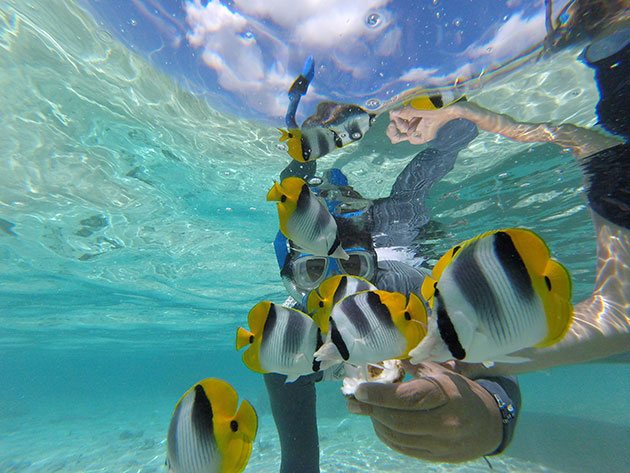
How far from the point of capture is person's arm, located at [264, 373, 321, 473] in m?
5.00

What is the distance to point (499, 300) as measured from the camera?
3.81 feet

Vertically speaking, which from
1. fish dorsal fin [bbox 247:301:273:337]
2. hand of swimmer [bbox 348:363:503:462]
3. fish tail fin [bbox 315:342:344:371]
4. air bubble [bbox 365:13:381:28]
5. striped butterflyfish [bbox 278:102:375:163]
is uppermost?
air bubble [bbox 365:13:381:28]

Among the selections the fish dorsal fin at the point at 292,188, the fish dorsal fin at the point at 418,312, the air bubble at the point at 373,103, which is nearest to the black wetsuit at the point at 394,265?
the fish dorsal fin at the point at 418,312

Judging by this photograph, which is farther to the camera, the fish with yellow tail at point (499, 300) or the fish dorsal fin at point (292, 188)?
the fish dorsal fin at point (292, 188)

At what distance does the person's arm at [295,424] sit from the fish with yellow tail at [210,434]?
3427 mm

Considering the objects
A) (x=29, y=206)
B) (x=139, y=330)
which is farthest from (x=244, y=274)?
(x=139, y=330)

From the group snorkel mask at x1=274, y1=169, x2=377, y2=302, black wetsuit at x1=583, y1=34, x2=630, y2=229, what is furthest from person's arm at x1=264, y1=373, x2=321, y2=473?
black wetsuit at x1=583, y1=34, x2=630, y2=229

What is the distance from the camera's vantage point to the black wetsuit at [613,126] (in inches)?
220

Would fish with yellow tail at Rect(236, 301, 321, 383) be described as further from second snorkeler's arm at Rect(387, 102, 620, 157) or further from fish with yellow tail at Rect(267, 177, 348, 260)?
second snorkeler's arm at Rect(387, 102, 620, 157)

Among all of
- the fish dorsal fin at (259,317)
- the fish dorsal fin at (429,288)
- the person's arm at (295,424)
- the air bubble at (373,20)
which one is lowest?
the person's arm at (295,424)

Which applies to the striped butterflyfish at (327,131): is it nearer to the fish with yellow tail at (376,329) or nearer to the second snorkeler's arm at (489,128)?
the second snorkeler's arm at (489,128)

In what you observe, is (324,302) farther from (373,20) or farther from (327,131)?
(373,20)

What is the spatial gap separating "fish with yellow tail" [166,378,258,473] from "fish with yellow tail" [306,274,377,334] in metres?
0.62

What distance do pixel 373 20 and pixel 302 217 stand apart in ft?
17.9
